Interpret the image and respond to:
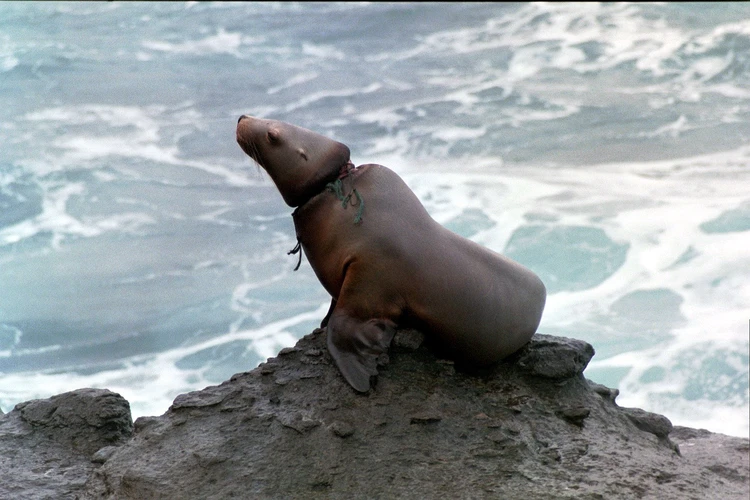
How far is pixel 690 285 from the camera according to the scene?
24.5 feet

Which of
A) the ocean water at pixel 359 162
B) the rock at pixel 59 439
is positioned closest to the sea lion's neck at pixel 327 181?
the rock at pixel 59 439

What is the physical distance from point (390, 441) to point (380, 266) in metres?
0.57

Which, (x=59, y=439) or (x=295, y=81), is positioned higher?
(x=295, y=81)

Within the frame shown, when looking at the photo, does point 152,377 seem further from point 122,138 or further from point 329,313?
point 122,138

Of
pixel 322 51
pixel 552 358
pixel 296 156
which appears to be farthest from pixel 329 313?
pixel 322 51

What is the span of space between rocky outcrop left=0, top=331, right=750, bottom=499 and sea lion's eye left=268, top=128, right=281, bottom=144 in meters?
0.70

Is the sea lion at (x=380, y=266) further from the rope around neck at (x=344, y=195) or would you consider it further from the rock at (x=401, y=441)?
the rock at (x=401, y=441)

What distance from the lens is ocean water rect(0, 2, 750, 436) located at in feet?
22.1

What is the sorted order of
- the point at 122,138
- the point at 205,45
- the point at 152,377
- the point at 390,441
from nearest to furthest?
the point at 390,441, the point at 152,377, the point at 122,138, the point at 205,45

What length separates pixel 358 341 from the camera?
3330 millimetres

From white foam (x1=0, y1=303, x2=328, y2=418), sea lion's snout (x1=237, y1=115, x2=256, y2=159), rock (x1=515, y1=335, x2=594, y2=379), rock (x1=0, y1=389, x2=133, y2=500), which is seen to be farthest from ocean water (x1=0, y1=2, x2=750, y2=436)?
rock (x1=515, y1=335, x2=594, y2=379)

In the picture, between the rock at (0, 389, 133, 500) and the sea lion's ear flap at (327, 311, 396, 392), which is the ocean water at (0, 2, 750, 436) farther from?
the sea lion's ear flap at (327, 311, 396, 392)

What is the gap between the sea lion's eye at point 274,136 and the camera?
11.4 ft

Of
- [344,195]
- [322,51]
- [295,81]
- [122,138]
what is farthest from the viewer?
[322,51]
